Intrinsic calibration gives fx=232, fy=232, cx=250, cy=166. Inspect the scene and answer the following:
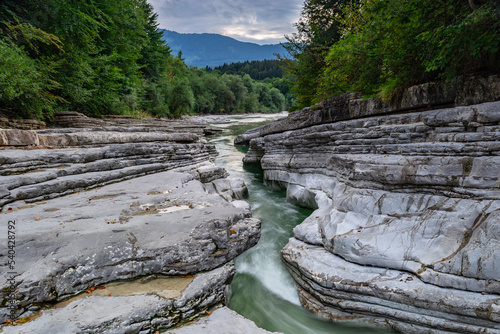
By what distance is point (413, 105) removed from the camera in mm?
7574

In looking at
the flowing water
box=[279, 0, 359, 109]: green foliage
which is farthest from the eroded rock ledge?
box=[279, 0, 359, 109]: green foliage

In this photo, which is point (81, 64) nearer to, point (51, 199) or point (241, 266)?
point (51, 199)

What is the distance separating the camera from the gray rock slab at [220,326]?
3.14 metres

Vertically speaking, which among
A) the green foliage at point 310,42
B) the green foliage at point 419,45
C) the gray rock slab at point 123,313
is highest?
the green foliage at point 310,42

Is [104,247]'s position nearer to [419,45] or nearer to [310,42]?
[419,45]

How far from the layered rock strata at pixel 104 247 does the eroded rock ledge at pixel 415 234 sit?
1.94 m

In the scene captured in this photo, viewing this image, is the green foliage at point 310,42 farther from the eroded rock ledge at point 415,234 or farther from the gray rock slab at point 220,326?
the gray rock slab at point 220,326

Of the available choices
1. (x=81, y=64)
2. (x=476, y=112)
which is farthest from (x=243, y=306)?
(x=81, y=64)

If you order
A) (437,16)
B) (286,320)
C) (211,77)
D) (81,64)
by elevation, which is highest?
(211,77)

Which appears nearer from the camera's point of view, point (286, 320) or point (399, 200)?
point (286, 320)

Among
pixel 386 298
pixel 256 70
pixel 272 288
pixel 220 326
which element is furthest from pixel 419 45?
pixel 256 70

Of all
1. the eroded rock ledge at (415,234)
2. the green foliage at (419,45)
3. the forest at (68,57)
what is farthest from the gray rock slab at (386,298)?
the forest at (68,57)

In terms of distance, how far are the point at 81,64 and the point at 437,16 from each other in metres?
16.5

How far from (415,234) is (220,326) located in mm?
4097
